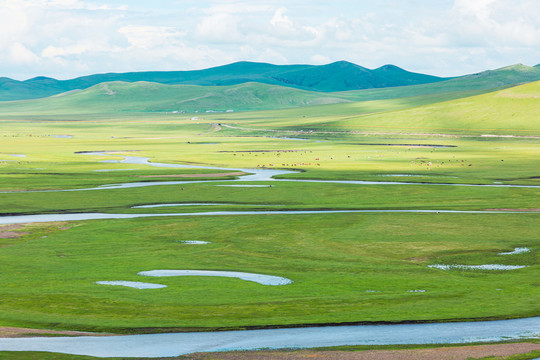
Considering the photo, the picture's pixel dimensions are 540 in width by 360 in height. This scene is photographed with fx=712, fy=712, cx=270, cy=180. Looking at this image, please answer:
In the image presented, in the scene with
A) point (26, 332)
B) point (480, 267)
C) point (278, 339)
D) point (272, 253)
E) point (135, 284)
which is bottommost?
point (480, 267)

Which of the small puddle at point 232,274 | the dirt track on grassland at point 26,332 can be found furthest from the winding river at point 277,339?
the small puddle at point 232,274

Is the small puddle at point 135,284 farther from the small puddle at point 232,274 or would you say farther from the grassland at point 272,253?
the small puddle at point 232,274

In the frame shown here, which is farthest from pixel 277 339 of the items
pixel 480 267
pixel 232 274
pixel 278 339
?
pixel 480 267

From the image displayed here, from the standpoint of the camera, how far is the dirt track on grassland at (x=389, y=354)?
29.9 metres

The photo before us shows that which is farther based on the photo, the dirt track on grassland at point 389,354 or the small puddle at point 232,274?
the small puddle at point 232,274

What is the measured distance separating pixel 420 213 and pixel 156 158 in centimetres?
8628

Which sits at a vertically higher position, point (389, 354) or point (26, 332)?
point (26, 332)

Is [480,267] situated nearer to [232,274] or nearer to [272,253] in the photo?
[272,253]

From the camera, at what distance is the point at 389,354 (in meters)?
30.3

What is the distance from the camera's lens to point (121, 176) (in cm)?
10888

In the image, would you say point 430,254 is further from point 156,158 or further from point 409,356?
point 156,158

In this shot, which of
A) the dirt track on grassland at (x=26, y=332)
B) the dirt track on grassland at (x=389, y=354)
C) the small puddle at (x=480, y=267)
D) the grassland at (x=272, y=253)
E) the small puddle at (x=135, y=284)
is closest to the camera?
the dirt track on grassland at (x=389, y=354)

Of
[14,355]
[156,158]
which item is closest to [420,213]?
[14,355]

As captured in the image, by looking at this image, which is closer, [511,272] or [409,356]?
[409,356]
